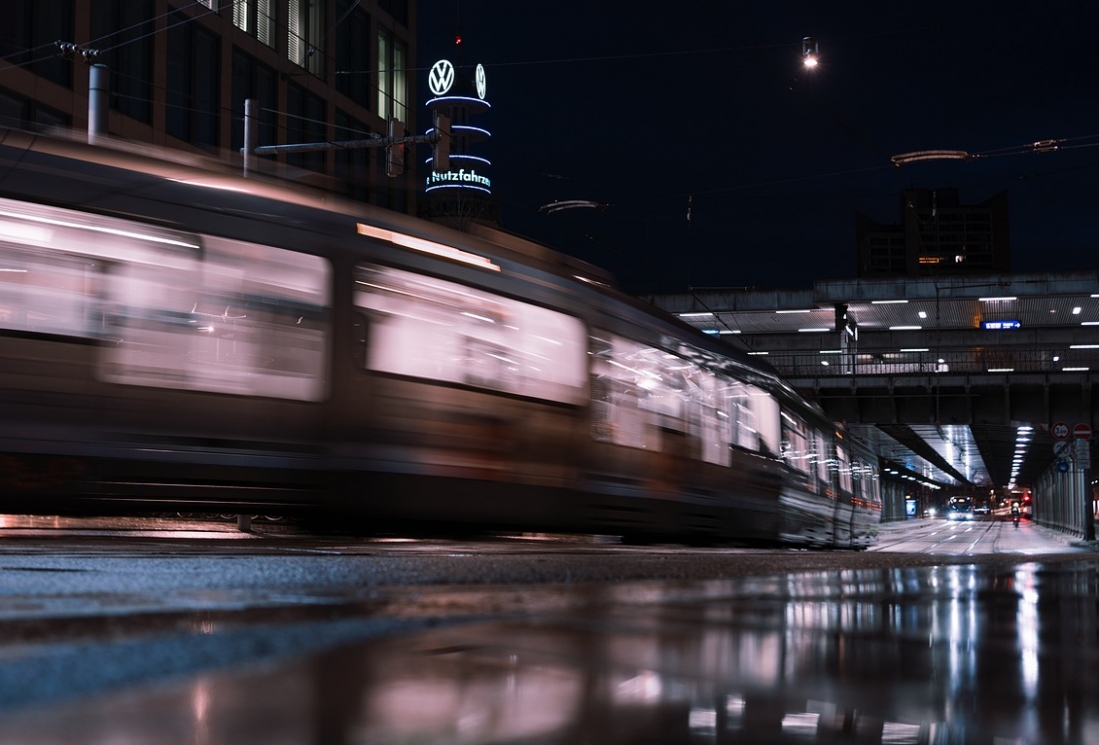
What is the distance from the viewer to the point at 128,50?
30312 millimetres

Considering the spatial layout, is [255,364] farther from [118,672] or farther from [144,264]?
[118,672]

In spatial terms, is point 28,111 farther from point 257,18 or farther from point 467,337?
point 467,337

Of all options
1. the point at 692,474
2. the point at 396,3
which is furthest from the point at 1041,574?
the point at 396,3

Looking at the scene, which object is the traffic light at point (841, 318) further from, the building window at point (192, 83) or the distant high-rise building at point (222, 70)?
the building window at point (192, 83)

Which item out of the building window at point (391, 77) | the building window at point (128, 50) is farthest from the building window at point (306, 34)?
the building window at point (128, 50)

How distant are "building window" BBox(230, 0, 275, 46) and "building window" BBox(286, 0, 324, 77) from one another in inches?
44.5

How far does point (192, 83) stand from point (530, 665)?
3397cm

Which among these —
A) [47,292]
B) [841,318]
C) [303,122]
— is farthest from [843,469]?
[841,318]

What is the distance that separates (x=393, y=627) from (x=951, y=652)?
1.15 metres

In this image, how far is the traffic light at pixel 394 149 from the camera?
71.5ft

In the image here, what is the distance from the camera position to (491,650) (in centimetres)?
215

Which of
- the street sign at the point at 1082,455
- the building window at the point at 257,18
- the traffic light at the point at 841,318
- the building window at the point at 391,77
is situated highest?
the building window at the point at 391,77

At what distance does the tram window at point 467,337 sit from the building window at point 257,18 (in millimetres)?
25434

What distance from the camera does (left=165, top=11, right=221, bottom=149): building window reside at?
3244 cm
